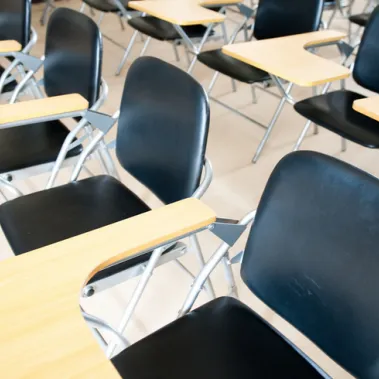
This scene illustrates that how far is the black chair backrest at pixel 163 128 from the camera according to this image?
1326 mm

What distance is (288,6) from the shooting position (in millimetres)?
2762

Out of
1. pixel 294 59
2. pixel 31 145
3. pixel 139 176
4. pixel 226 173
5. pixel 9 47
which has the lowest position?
pixel 226 173

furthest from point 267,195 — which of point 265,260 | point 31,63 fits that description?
point 31,63

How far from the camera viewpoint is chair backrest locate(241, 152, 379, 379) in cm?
96

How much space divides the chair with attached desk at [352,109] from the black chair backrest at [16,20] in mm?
1418

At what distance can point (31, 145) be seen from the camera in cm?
187

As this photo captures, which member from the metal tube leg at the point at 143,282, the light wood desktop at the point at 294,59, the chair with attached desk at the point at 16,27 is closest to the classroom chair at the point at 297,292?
the metal tube leg at the point at 143,282

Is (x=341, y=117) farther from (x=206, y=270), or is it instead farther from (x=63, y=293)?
(x=63, y=293)

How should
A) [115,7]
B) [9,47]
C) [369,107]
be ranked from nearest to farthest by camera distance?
[369,107]
[9,47]
[115,7]

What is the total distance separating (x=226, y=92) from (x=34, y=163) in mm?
2105

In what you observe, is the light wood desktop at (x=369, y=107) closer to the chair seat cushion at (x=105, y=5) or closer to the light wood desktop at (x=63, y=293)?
the light wood desktop at (x=63, y=293)

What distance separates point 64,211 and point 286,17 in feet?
6.31

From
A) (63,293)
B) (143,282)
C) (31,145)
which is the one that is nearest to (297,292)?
(143,282)

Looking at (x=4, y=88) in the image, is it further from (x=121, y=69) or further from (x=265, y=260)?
(x=265, y=260)
